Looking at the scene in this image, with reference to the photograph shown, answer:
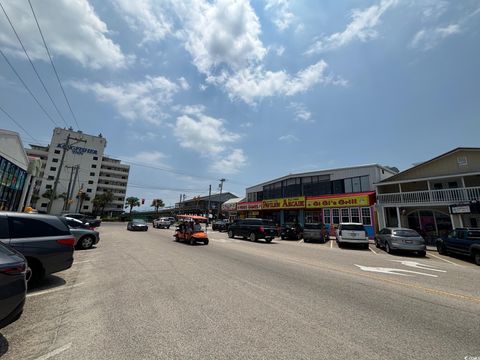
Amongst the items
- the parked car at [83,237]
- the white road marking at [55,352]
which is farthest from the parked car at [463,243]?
the parked car at [83,237]

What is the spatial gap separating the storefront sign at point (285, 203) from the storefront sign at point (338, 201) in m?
1.20

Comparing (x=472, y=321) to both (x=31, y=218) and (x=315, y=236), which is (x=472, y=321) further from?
(x=315, y=236)

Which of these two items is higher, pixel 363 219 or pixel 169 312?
pixel 363 219

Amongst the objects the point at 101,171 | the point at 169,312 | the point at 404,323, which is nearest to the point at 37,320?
the point at 169,312

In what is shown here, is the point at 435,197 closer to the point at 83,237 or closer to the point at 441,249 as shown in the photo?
the point at 441,249

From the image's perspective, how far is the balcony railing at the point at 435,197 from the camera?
18781mm

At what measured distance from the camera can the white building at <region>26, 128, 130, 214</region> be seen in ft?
247

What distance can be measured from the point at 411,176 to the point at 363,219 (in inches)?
256

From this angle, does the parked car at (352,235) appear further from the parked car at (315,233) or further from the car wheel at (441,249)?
the car wheel at (441,249)

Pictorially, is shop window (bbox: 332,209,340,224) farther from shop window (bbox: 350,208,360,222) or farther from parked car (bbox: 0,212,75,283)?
parked car (bbox: 0,212,75,283)

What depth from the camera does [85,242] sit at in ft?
42.7

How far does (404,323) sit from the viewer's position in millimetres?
4121

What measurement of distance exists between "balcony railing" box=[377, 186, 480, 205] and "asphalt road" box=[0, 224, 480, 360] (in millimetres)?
16031

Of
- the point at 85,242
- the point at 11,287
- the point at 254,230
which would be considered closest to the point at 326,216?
the point at 254,230
